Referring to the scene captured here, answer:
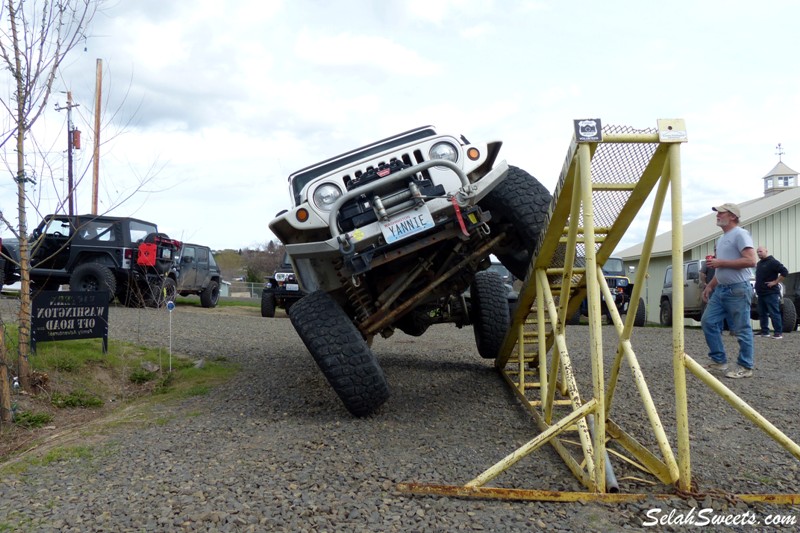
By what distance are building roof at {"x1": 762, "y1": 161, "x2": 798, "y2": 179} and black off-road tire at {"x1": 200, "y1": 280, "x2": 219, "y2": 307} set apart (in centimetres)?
2739

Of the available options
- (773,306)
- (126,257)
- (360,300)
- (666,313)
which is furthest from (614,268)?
(360,300)

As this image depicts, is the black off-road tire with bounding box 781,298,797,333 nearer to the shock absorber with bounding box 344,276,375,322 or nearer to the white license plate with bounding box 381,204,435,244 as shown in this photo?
the shock absorber with bounding box 344,276,375,322

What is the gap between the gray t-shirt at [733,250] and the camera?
586cm

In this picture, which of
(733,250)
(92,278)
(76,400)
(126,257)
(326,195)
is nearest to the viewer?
(326,195)

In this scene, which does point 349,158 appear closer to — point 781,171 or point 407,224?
point 407,224

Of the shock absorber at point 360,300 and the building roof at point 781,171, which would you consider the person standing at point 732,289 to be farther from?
the building roof at point 781,171

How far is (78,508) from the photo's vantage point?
2984mm

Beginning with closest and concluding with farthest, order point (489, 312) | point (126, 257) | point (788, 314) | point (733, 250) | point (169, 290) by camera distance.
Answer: point (733, 250)
point (489, 312)
point (788, 314)
point (126, 257)
point (169, 290)

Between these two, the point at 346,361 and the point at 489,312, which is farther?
the point at 489,312

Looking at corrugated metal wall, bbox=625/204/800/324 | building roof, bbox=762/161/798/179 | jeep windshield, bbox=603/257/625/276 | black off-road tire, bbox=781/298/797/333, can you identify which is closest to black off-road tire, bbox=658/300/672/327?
jeep windshield, bbox=603/257/625/276

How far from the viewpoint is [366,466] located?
11.6ft

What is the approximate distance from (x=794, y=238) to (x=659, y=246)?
16.7 feet

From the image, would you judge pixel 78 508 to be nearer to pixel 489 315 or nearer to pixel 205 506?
pixel 205 506

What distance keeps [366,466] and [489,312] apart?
3.44m
